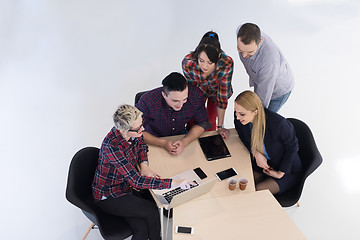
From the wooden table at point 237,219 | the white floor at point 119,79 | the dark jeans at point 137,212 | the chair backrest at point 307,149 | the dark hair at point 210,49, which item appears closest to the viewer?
the wooden table at point 237,219

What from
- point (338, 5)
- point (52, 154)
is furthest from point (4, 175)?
point (338, 5)

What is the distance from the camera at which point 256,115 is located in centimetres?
255

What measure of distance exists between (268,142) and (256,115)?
255 millimetres

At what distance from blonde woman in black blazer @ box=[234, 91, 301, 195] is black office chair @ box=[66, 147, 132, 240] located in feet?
3.81

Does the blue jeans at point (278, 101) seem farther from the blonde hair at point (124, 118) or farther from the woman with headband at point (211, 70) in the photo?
the blonde hair at point (124, 118)

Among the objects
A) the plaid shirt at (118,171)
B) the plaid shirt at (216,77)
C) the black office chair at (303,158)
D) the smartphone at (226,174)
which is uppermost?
the plaid shirt at (216,77)

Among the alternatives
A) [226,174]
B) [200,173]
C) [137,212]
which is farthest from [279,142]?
[137,212]

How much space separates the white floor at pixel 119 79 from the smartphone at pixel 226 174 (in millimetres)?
1077

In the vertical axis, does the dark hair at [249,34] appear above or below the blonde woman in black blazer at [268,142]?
above

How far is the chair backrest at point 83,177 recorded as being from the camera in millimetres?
2241

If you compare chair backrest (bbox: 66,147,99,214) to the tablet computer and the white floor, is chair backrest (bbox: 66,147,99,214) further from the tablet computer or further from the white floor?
the tablet computer

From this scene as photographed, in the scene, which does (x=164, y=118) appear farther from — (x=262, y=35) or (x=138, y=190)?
(x=262, y=35)

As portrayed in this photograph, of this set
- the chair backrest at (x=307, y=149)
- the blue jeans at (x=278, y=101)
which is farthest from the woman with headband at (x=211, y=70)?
the chair backrest at (x=307, y=149)

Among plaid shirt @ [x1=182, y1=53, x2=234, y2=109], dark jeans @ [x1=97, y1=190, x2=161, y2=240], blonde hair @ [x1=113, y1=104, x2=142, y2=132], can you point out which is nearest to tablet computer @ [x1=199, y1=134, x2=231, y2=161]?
plaid shirt @ [x1=182, y1=53, x2=234, y2=109]
